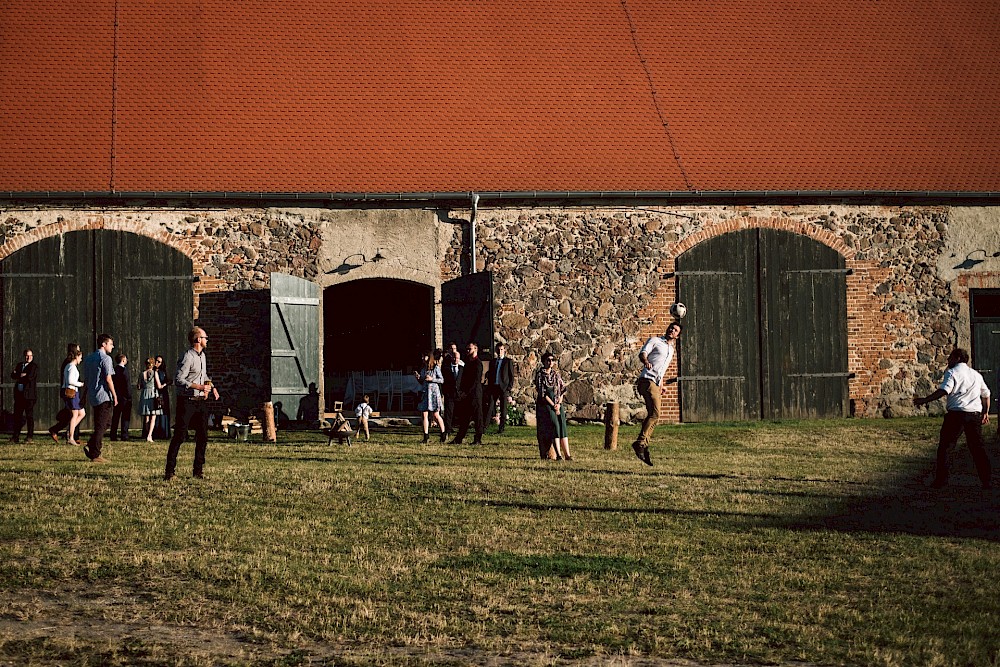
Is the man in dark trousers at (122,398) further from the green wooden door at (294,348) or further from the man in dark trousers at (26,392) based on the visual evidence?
the green wooden door at (294,348)

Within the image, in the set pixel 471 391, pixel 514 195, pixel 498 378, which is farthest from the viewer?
pixel 514 195

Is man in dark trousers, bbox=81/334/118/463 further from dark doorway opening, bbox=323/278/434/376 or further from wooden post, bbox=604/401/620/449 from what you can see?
dark doorway opening, bbox=323/278/434/376

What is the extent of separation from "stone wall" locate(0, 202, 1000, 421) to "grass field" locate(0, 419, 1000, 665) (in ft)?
18.3

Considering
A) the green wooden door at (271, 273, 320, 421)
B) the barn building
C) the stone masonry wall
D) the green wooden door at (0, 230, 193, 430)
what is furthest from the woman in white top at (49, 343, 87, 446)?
the stone masonry wall

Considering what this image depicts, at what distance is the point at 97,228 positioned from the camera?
1666 cm

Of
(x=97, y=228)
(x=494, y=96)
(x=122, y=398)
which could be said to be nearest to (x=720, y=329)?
(x=494, y=96)

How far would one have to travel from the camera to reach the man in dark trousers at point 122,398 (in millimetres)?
15164

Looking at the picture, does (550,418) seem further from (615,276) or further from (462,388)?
(615,276)

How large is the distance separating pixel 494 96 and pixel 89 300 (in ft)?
21.3

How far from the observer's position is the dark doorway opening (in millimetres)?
24375

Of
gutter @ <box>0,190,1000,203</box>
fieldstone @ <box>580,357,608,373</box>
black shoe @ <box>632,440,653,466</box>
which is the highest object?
gutter @ <box>0,190,1000,203</box>

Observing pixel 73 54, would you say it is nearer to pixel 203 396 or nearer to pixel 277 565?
pixel 203 396

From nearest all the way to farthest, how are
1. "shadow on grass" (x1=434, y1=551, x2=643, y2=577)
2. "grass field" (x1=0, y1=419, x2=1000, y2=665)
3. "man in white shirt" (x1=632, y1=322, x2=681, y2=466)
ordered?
1. "grass field" (x1=0, y1=419, x2=1000, y2=665)
2. "shadow on grass" (x1=434, y1=551, x2=643, y2=577)
3. "man in white shirt" (x1=632, y1=322, x2=681, y2=466)

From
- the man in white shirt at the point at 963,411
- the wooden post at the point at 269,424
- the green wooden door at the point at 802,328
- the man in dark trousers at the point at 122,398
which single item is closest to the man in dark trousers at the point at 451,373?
the wooden post at the point at 269,424
